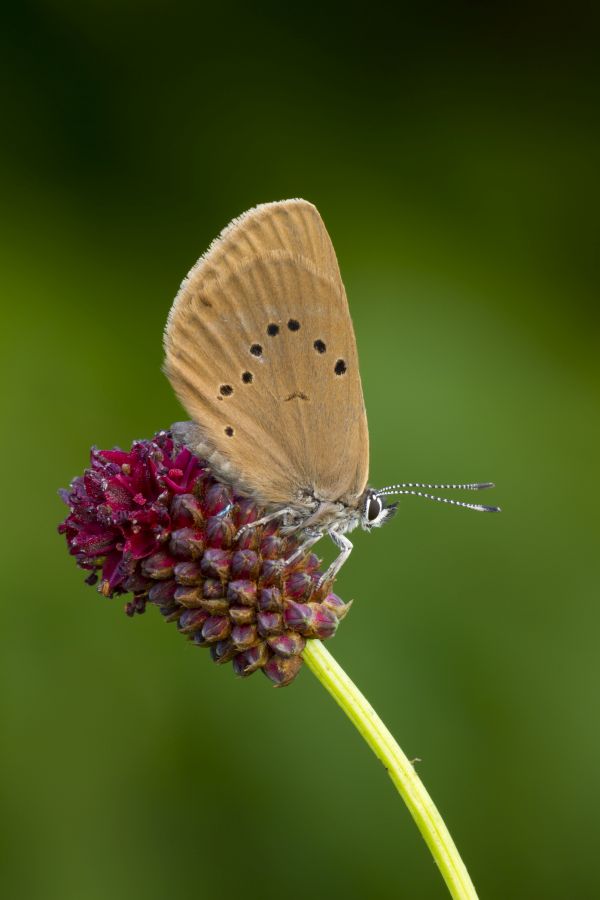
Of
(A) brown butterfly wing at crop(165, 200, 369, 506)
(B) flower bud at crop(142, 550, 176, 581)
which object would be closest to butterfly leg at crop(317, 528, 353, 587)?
(A) brown butterfly wing at crop(165, 200, 369, 506)

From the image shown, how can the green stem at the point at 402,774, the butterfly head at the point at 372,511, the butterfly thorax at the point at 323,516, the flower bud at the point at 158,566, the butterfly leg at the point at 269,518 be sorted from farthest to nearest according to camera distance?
the butterfly head at the point at 372,511 → the butterfly thorax at the point at 323,516 → the butterfly leg at the point at 269,518 → the flower bud at the point at 158,566 → the green stem at the point at 402,774

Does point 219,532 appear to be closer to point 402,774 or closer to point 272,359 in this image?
point 272,359

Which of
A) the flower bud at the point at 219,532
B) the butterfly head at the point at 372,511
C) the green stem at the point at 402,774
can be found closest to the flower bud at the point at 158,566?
the flower bud at the point at 219,532

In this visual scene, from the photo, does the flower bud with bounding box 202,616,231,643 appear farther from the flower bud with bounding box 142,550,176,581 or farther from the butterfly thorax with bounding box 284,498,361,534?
the butterfly thorax with bounding box 284,498,361,534

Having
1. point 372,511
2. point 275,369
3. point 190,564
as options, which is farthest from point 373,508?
point 190,564

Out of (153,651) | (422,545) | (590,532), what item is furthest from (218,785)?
(590,532)

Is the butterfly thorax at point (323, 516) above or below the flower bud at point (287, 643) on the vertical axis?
above

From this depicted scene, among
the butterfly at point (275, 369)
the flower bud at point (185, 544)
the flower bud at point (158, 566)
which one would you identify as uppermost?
the butterfly at point (275, 369)

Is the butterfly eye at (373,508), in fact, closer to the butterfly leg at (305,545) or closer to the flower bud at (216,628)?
the butterfly leg at (305,545)
